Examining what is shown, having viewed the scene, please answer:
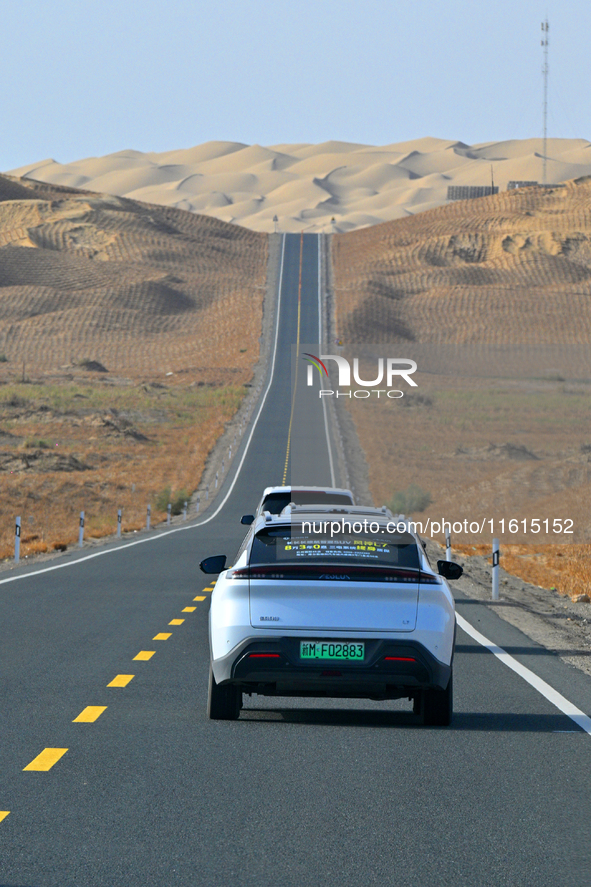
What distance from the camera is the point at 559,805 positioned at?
618cm

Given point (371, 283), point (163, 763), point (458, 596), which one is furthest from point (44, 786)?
point (371, 283)

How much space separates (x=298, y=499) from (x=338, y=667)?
35.2 ft

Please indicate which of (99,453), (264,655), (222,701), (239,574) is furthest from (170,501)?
(264,655)

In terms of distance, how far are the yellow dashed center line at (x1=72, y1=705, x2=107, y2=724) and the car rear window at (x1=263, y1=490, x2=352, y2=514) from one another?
32.1ft

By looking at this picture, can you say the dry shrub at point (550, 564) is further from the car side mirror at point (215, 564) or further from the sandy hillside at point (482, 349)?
the car side mirror at point (215, 564)

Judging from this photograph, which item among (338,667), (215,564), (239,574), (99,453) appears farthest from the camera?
(99,453)

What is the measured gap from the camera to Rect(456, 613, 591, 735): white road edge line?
852cm

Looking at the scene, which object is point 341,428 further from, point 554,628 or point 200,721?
point 200,721

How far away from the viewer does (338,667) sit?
7785 millimetres

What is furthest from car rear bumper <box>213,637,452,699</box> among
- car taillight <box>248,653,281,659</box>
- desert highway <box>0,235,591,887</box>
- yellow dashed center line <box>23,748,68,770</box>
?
yellow dashed center line <box>23,748,68,770</box>

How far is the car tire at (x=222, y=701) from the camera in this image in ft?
27.0

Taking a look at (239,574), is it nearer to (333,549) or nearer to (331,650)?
(333,549)

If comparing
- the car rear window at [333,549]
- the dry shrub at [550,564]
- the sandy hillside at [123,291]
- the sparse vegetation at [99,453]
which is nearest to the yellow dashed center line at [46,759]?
the car rear window at [333,549]

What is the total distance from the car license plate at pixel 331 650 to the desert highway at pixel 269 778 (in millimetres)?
593
